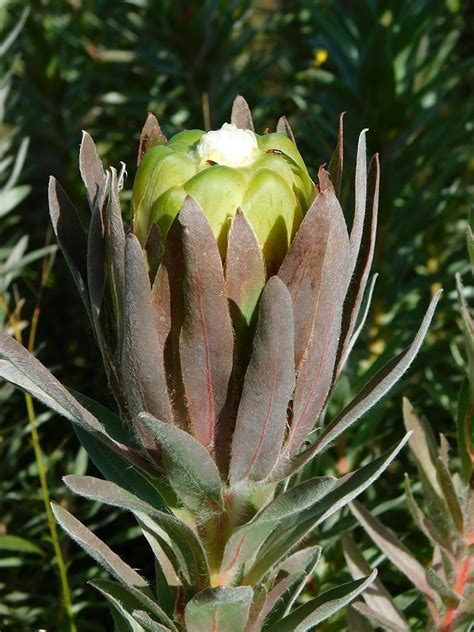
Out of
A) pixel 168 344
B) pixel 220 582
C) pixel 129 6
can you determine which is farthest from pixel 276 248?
pixel 129 6

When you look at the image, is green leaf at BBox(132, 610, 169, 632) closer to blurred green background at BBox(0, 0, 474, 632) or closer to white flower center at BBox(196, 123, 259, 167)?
white flower center at BBox(196, 123, 259, 167)

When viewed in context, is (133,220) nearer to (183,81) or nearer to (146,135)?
(146,135)

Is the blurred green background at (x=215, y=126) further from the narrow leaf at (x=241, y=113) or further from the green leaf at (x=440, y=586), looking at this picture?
the narrow leaf at (x=241, y=113)

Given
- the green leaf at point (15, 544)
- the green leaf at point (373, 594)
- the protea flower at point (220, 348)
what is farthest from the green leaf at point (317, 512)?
the green leaf at point (15, 544)

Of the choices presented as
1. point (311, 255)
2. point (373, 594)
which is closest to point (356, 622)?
point (373, 594)

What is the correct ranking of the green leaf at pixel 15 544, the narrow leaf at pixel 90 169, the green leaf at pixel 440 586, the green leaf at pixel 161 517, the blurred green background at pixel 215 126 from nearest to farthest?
the green leaf at pixel 161 517 → the narrow leaf at pixel 90 169 → the green leaf at pixel 440 586 → the green leaf at pixel 15 544 → the blurred green background at pixel 215 126

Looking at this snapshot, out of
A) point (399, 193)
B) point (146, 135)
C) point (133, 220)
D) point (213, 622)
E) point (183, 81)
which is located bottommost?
point (213, 622)
